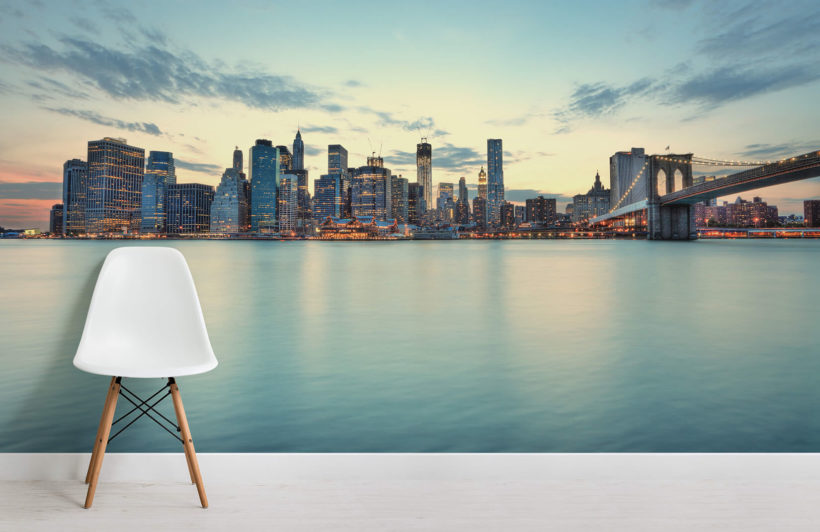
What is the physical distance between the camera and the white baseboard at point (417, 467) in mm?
1660

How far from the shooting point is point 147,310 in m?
1.82

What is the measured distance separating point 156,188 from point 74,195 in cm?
55

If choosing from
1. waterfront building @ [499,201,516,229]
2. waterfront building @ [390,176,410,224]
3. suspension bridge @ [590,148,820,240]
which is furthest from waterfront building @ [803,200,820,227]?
waterfront building @ [499,201,516,229]

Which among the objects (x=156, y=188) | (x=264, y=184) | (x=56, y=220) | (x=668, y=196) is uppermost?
(x=668, y=196)

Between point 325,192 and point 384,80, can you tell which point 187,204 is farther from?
point 325,192

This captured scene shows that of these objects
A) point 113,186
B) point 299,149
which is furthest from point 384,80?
point 113,186

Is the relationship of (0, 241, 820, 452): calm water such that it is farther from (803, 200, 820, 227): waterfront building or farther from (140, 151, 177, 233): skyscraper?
(803, 200, 820, 227): waterfront building

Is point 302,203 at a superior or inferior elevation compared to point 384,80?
inferior

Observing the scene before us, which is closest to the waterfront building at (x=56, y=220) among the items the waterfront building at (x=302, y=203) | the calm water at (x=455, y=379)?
the calm water at (x=455, y=379)

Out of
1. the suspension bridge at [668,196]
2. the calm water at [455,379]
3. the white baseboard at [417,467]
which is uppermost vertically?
the suspension bridge at [668,196]

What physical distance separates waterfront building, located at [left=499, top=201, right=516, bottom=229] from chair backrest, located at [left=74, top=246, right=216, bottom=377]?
36.7m

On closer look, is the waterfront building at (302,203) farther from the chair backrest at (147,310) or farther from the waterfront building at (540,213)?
the waterfront building at (540,213)

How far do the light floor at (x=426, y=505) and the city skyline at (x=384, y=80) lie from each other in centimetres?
229

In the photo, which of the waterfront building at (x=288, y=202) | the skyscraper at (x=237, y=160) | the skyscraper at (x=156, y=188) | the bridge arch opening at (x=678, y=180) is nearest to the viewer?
the skyscraper at (x=156, y=188)
